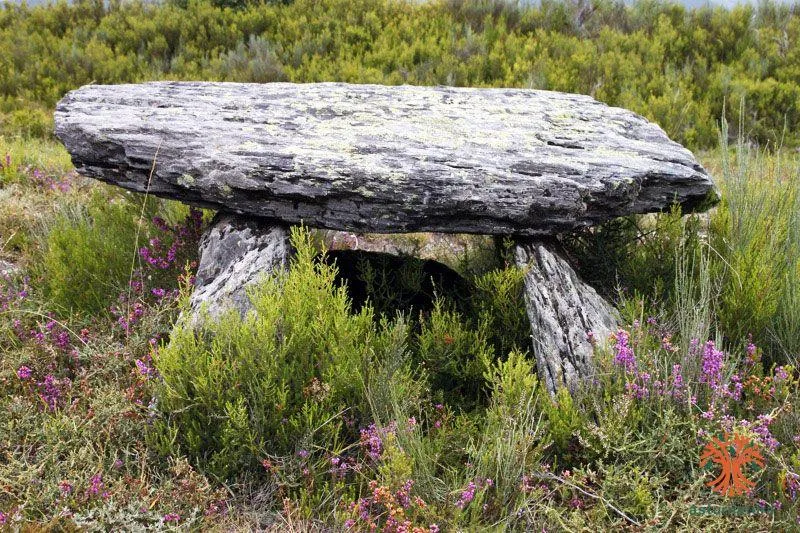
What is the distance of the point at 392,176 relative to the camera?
4.24 meters

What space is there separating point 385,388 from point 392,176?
4.48 ft

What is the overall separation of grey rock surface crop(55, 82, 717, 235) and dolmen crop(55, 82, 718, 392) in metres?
0.01

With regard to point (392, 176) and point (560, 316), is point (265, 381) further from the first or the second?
point (560, 316)

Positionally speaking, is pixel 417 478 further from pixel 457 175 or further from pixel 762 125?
pixel 762 125

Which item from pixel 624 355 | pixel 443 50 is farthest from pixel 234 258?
pixel 443 50

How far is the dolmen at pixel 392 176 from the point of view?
428 cm

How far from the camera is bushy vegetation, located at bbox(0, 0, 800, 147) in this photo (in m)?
10.4

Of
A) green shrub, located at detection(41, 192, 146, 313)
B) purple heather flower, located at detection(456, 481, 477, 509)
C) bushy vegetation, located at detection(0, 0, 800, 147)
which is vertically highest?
bushy vegetation, located at detection(0, 0, 800, 147)

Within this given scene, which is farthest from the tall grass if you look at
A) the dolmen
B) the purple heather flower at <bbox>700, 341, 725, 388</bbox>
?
the purple heather flower at <bbox>700, 341, 725, 388</bbox>

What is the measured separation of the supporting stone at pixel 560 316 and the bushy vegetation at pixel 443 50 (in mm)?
6109

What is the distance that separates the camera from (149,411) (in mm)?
3816

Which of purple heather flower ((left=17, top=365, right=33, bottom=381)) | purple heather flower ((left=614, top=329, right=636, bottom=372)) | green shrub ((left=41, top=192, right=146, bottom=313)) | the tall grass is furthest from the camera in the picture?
green shrub ((left=41, top=192, right=146, bottom=313))

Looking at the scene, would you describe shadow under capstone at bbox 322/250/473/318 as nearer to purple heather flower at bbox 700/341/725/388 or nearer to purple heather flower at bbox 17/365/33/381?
purple heather flower at bbox 700/341/725/388

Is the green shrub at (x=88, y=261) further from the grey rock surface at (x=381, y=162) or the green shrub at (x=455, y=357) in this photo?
the green shrub at (x=455, y=357)
